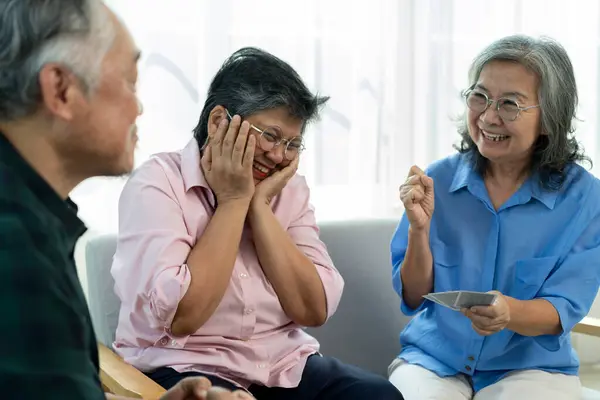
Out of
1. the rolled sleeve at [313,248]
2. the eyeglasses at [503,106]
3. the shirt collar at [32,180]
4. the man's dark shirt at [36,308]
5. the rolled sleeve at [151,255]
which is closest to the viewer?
the man's dark shirt at [36,308]

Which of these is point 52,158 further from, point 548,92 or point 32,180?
point 548,92

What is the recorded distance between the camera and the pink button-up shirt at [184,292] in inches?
65.1

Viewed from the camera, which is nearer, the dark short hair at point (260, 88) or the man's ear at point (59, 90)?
the man's ear at point (59, 90)

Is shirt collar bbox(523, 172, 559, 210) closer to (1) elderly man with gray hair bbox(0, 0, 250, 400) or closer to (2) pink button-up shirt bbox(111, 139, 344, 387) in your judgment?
(2) pink button-up shirt bbox(111, 139, 344, 387)

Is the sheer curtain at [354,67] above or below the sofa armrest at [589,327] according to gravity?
above

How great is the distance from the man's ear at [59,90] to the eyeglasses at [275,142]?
761 millimetres

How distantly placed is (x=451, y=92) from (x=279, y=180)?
1299 millimetres

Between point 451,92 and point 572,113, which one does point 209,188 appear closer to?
point 572,113

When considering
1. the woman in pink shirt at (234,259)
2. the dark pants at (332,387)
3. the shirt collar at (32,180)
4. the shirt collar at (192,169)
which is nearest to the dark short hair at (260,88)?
the woman in pink shirt at (234,259)

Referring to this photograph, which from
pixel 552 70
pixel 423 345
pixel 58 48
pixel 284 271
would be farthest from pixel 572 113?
pixel 58 48

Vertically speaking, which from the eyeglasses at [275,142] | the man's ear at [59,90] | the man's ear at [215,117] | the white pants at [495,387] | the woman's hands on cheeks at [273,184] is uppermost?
the man's ear at [59,90]

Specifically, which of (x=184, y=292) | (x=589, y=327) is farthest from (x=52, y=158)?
(x=589, y=327)

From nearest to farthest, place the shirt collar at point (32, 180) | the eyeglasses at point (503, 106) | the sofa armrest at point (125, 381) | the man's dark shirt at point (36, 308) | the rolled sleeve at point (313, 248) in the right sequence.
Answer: the man's dark shirt at point (36, 308) → the shirt collar at point (32, 180) → the sofa armrest at point (125, 381) → the rolled sleeve at point (313, 248) → the eyeglasses at point (503, 106)

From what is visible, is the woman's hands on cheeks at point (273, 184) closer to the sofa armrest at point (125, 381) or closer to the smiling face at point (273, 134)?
the smiling face at point (273, 134)
